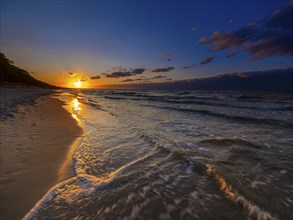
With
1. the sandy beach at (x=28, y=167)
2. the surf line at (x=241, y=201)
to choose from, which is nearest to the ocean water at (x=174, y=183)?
the surf line at (x=241, y=201)

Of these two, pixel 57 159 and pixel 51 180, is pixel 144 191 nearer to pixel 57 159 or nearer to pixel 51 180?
pixel 51 180

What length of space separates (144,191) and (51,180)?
1.69m

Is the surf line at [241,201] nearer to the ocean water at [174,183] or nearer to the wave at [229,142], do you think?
the ocean water at [174,183]

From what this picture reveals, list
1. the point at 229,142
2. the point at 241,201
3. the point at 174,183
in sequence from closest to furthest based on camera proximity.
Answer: the point at 241,201, the point at 174,183, the point at 229,142

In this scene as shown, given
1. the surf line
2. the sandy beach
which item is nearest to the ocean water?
the surf line

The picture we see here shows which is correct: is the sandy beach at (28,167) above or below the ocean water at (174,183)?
above

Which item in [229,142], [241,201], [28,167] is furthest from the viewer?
[229,142]

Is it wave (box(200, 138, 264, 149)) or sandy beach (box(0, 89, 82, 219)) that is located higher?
sandy beach (box(0, 89, 82, 219))

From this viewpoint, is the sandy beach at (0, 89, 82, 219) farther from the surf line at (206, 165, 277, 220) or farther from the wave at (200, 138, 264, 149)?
the wave at (200, 138, 264, 149)

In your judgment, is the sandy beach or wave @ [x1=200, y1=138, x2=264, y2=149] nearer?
the sandy beach

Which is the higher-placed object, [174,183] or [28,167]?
[28,167]

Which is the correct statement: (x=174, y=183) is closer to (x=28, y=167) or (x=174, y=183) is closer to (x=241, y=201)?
(x=241, y=201)

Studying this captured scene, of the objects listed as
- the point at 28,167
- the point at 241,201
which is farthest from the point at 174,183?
the point at 28,167

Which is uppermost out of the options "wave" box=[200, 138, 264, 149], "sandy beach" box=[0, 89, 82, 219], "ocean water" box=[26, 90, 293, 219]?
"sandy beach" box=[0, 89, 82, 219]
